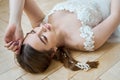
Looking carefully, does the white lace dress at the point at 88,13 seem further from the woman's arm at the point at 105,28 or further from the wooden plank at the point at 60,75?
the wooden plank at the point at 60,75

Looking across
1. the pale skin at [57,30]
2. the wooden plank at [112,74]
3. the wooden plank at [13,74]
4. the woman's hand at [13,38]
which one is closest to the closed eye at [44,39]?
the pale skin at [57,30]

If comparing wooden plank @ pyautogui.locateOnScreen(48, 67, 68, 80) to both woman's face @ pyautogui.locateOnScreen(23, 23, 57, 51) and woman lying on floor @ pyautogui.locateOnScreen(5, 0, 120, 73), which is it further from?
woman's face @ pyautogui.locateOnScreen(23, 23, 57, 51)

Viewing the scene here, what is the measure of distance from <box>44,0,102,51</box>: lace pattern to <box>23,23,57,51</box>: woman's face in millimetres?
192

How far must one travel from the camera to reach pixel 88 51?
137 centimetres

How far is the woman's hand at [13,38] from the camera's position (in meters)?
1.19

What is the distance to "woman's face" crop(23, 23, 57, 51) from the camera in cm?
120

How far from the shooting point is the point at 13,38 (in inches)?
48.6

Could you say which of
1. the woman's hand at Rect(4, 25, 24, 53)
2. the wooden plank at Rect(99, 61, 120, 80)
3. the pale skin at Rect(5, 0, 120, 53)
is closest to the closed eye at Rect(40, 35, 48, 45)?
the pale skin at Rect(5, 0, 120, 53)

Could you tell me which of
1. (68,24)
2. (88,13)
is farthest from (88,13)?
(68,24)

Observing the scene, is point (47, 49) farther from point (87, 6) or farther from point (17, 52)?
point (87, 6)

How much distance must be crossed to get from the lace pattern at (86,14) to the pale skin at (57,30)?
27 millimetres

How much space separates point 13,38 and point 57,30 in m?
0.29

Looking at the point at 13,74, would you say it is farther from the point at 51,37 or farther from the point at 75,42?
the point at 75,42

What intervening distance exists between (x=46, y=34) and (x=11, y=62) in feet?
1.05
